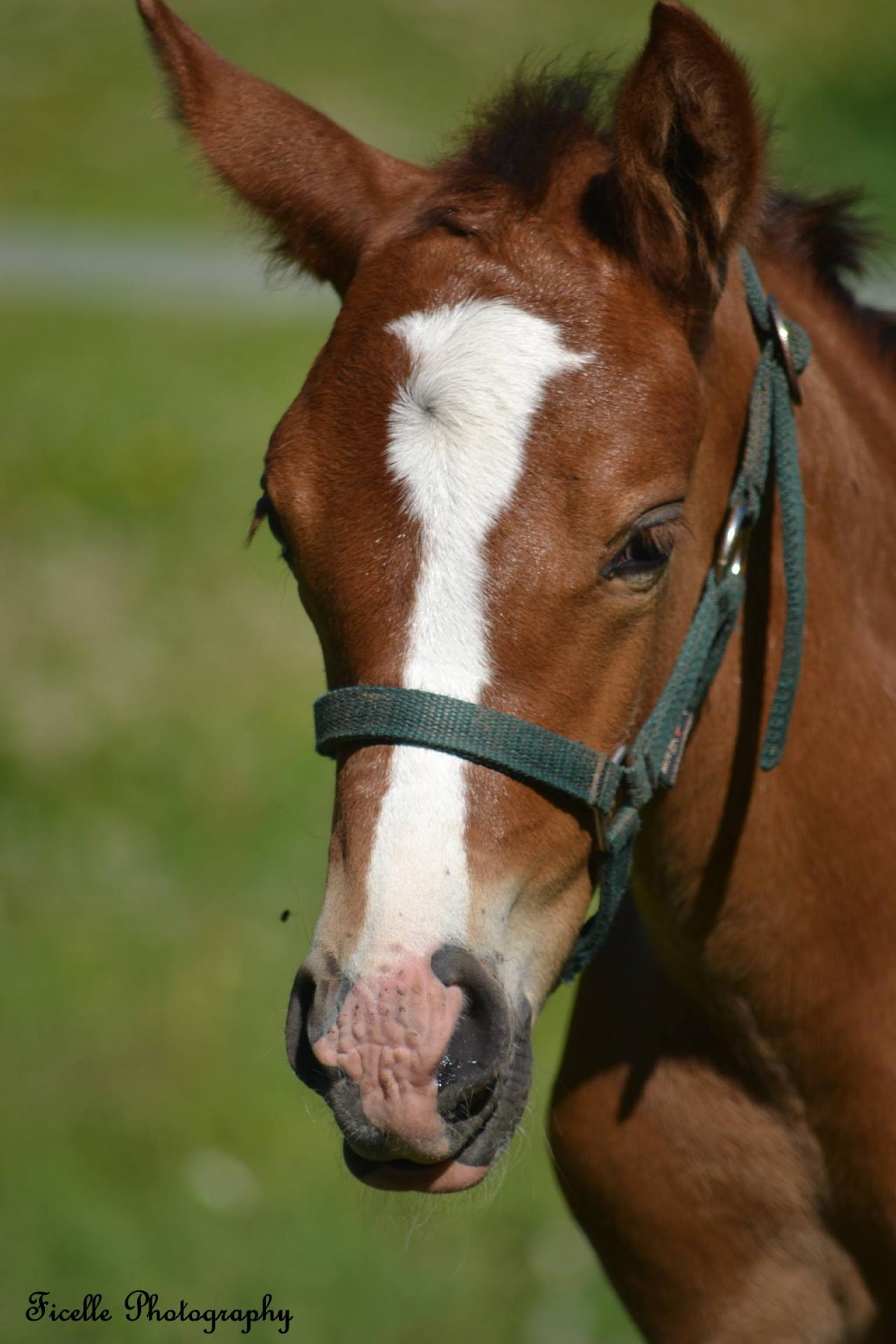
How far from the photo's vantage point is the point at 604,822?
6.22 feet

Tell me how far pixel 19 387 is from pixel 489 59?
747 cm

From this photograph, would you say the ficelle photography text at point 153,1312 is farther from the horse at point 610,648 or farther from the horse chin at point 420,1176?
the horse chin at point 420,1176

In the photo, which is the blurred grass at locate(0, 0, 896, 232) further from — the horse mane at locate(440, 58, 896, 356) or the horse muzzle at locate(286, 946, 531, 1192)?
the horse muzzle at locate(286, 946, 531, 1192)

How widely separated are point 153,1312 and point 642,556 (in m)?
2.55

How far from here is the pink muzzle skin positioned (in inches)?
62.6

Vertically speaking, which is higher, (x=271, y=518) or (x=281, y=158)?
(x=281, y=158)

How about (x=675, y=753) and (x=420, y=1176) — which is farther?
(x=675, y=753)

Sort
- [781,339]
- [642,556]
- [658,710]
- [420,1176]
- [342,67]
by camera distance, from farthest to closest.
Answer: [342,67] < [781,339] < [658,710] < [642,556] < [420,1176]

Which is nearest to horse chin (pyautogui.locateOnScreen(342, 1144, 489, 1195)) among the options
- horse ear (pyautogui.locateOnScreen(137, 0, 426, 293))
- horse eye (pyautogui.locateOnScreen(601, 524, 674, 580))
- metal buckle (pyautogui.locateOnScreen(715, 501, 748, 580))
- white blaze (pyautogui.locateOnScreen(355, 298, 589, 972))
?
white blaze (pyautogui.locateOnScreen(355, 298, 589, 972))

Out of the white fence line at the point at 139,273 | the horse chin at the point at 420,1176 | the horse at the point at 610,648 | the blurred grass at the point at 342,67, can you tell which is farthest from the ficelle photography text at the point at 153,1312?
the blurred grass at the point at 342,67

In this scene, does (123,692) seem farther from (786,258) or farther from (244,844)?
(786,258)

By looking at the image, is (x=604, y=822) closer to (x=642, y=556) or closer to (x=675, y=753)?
(x=675, y=753)

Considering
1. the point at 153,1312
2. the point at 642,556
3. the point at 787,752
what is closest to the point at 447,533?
the point at 642,556

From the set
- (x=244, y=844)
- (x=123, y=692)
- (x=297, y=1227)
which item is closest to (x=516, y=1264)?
(x=297, y=1227)
